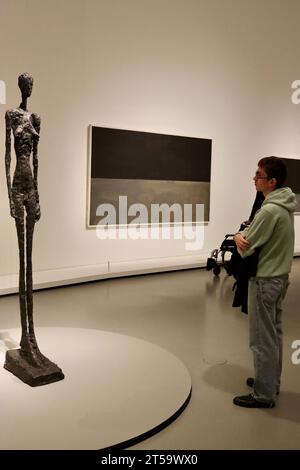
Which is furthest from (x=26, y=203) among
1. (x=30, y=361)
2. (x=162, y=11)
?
(x=162, y=11)

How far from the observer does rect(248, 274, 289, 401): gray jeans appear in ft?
11.0

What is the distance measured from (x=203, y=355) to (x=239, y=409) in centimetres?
110

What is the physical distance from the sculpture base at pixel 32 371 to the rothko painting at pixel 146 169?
400 cm

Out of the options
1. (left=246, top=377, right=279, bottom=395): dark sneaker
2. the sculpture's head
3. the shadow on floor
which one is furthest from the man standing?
the sculpture's head

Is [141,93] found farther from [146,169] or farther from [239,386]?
[239,386]

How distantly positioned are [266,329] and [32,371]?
166 centimetres

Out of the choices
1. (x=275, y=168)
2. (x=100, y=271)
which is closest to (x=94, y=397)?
(x=275, y=168)

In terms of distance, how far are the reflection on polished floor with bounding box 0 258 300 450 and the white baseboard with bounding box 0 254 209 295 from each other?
12 cm

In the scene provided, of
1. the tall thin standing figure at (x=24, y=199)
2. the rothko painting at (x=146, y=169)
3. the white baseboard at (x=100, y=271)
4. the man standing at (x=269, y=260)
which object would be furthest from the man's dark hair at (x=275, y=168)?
the rothko painting at (x=146, y=169)

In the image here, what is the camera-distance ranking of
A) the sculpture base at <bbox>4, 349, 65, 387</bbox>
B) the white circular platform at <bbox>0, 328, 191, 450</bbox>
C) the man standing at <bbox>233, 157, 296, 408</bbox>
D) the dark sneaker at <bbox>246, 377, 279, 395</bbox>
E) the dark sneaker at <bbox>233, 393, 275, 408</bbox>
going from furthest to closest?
the dark sneaker at <bbox>246, 377, 279, 395</bbox> < the sculpture base at <bbox>4, 349, 65, 387</bbox> < the dark sneaker at <bbox>233, 393, 275, 408</bbox> < the man standing at <bbox>233, 157, 296, 408</bbox> < the white circular platform at <bbox>0, 328, 191, 450</bbox>

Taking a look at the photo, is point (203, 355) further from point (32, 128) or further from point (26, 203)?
point (32, 128)

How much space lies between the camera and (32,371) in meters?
3.61

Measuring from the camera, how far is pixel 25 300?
3910 millimetres

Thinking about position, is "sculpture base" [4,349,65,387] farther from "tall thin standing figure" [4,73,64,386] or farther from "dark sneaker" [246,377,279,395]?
"dark sneaker" [246,377,279,395]
